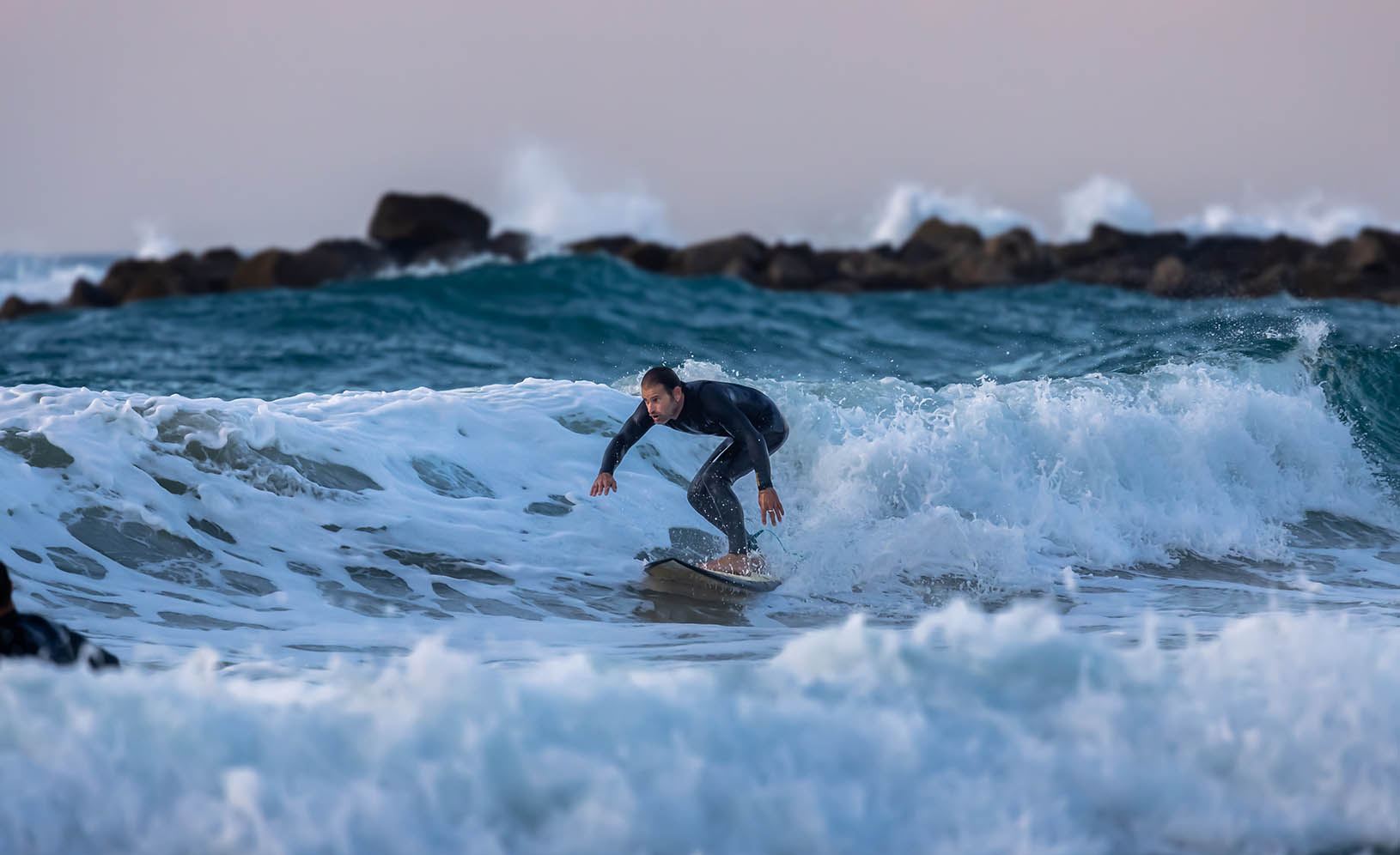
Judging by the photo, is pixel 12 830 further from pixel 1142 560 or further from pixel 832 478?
pixel 1142 560

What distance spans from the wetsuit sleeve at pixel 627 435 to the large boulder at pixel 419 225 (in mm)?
30600

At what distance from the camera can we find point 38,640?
4094mm

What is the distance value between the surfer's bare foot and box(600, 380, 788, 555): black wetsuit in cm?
5

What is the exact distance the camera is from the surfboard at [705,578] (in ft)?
24.0

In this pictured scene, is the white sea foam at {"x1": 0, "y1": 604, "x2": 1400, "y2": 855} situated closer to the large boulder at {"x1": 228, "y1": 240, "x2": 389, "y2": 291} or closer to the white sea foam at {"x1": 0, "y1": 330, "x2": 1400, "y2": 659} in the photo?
the white sea foam at {"x1": 0, "y1": 330, "x2": 1400, "y2": 659}

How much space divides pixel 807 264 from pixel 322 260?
1436 cm

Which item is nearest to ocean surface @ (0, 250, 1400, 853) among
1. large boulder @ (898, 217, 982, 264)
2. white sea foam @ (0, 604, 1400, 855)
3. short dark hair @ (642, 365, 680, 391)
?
white sea foam @ (0, 604, 1400, 855)

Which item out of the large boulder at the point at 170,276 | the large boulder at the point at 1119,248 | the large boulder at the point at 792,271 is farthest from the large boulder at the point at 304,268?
the large boulder at the point at 1119,248

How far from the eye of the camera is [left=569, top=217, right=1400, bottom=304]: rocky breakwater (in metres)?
37.0

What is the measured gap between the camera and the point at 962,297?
32000 mm

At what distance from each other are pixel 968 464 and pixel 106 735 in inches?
285

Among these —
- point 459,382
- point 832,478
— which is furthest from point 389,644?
point 459,382

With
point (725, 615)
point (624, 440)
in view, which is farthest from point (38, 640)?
point (624, 440)

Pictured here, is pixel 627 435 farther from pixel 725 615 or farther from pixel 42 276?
pixel 42 276
